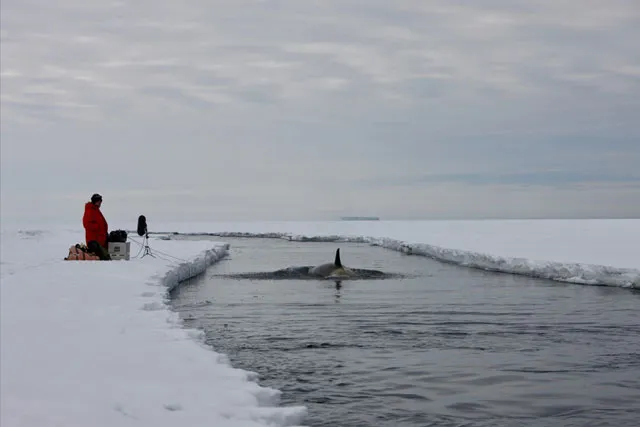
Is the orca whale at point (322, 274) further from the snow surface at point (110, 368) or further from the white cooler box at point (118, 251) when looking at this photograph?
the snow surface at point (110, 368)

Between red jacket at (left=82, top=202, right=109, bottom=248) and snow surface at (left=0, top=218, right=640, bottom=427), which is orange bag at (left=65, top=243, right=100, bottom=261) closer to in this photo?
red jacket at (left=82, top=202, right=109, bottom=248)

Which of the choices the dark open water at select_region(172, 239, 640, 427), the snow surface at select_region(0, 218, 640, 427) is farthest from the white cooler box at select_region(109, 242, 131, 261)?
the snow surface at select_region(0, 218, 640, 427)

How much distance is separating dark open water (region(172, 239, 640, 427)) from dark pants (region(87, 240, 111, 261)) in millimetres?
3986

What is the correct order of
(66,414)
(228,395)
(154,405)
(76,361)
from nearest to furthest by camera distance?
(66,414), (154,405), (228,395), (76,361)

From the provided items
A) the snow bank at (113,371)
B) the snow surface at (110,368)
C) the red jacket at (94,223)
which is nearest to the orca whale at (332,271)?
the red jacket at (94,223)

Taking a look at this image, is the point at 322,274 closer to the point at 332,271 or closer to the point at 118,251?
the point at 332,271

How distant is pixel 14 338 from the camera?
869cm

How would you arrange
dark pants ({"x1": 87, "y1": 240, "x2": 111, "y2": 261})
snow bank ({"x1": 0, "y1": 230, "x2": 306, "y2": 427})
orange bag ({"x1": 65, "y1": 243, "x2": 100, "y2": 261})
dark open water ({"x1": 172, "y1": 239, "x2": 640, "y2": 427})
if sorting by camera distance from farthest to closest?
dark pants ({"x1": 87, "y1": 240, "x2": 111, "y2": 261}) → orange bag ({"x1": 65, "y1": 243, "x2": 100, "y2": 261}) → dark open water ({"x1": 172, "y1": 239, "x2": 640, "y2": 427}) → snow bank ({"x1": 0, "y1": 230, "x2": 306, "y2": 427})

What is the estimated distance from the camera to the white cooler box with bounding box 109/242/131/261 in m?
23.9

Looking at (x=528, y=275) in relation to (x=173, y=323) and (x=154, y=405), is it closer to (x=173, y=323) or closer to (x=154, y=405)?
(x=173, y=323)

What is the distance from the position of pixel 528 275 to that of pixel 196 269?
12731 millimetres

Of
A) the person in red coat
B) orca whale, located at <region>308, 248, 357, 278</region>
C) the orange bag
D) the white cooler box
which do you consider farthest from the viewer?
orca whale, located at <region>308, 248, 357, 278</region>

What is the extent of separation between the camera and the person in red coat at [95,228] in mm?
21484

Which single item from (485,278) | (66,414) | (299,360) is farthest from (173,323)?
(485,278)
